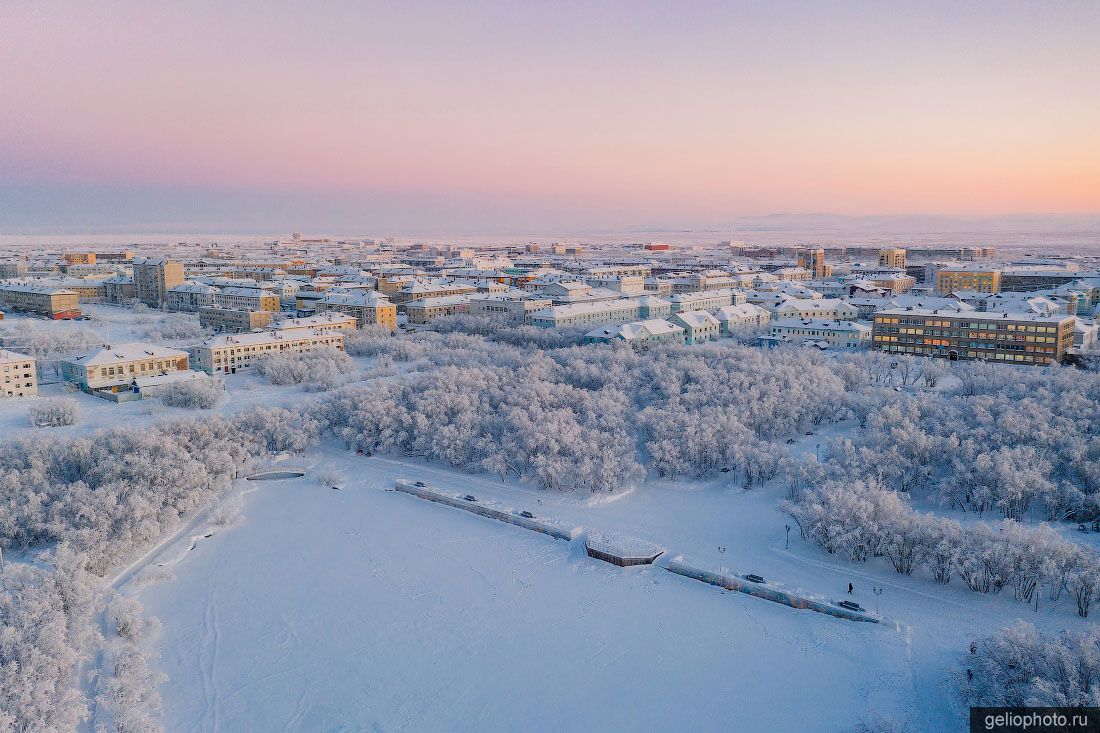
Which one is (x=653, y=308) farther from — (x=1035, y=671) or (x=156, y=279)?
(x=156, y=279)

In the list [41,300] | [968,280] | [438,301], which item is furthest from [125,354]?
[968,280]

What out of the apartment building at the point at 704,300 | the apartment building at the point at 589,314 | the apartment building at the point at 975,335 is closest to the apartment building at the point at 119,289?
the apartment building at the point at 589,314

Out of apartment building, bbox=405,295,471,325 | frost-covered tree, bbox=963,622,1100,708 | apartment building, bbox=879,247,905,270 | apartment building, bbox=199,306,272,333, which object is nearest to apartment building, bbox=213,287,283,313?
apartment building, bbox=199,306,272,333

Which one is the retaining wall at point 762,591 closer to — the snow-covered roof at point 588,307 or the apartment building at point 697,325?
the apartment building at point 697,325

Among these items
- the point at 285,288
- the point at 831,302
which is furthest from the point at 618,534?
the point at 285,288

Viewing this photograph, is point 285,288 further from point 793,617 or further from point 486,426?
point 793,617
